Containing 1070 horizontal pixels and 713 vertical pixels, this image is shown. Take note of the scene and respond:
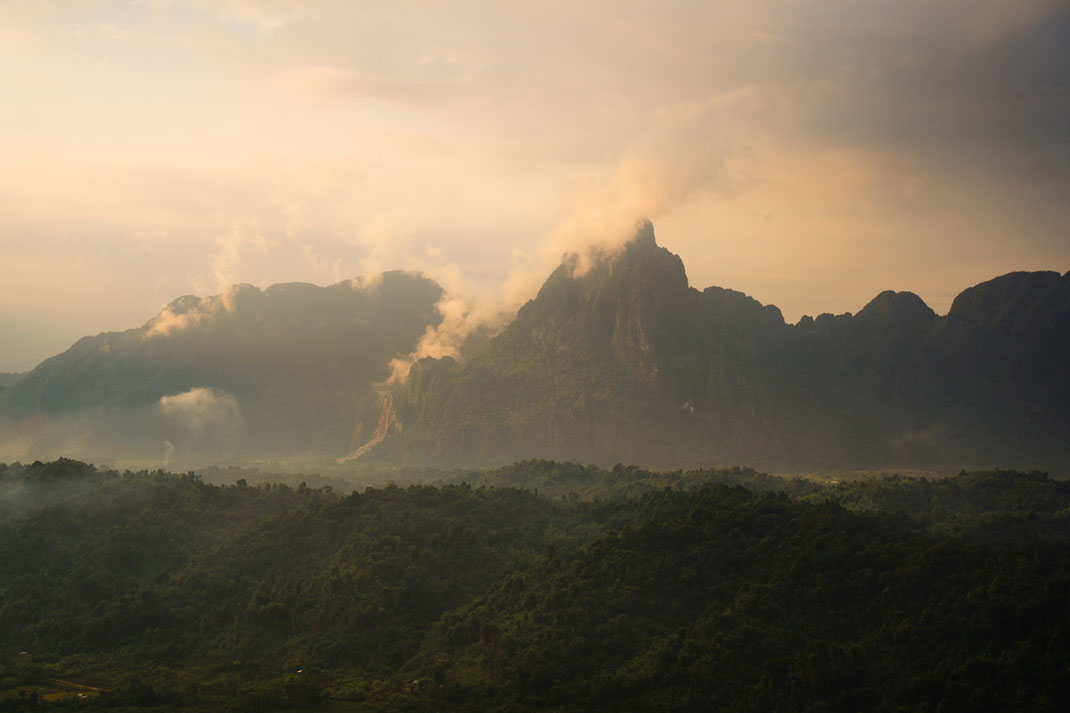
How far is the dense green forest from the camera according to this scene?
3591 centimetres

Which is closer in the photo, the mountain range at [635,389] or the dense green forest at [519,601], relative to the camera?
the dense green forest at [519,601]

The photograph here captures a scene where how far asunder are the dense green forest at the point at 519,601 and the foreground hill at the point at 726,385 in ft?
192

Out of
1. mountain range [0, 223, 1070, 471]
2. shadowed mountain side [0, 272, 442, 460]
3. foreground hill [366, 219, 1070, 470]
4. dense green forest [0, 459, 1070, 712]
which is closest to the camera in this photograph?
dense green forest [0, 459, 1070, 712]

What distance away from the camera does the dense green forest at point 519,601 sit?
118 feet

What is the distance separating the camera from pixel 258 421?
549 ft

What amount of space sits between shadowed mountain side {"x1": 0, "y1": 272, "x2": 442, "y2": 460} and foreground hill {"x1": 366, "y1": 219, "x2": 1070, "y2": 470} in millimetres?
29821

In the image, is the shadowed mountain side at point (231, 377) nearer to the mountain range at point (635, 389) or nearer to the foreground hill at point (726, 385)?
the mountain range at point (635, 389)

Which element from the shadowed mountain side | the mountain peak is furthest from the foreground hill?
the shadowed mountain side

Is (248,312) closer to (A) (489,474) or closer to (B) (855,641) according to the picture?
(A) (489,474)

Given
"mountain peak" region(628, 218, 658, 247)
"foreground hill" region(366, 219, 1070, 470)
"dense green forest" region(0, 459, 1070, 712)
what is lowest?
"dense green forest" region(0, 459, 1070, 712)

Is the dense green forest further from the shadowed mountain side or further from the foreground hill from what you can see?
the shadowed mountain side

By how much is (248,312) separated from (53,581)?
136m

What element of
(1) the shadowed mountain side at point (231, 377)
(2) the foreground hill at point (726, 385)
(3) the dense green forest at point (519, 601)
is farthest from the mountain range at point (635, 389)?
(3) the dense green forest at point (519, 601)

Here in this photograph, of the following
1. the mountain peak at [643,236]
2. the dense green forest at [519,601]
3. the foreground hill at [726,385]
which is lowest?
the dense green forest at [519,601]
